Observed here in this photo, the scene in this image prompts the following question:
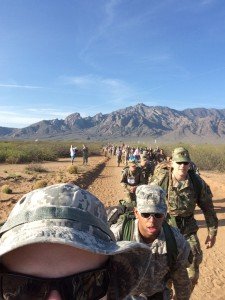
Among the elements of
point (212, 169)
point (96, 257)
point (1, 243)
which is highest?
point (1, 243)

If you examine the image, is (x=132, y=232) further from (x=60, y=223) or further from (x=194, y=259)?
(x=60, y=223)

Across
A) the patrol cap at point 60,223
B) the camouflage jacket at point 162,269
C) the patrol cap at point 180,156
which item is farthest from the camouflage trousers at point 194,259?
the patrol cap at point 60,223

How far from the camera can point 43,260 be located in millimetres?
1441

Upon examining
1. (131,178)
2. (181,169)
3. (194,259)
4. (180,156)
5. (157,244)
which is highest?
(180,156)

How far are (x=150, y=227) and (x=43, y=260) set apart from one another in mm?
1970

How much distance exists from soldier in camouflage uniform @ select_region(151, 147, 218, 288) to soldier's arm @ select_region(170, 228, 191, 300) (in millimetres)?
1385

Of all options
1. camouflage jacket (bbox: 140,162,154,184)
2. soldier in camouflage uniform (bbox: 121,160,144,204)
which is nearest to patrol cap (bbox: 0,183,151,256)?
soldier in camouflage uniform (bbox: 121,160,144,204)

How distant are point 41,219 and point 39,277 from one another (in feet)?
0.77

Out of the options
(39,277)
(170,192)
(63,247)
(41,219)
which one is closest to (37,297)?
(39,277)

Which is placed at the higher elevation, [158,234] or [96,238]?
[96,238]

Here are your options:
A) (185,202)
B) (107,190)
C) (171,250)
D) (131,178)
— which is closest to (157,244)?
(171,250)

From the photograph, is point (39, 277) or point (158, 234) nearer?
point (39, 277)

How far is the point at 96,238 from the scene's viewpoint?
140 centimetres

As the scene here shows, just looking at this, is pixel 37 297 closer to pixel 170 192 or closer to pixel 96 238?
pixel 96 238
